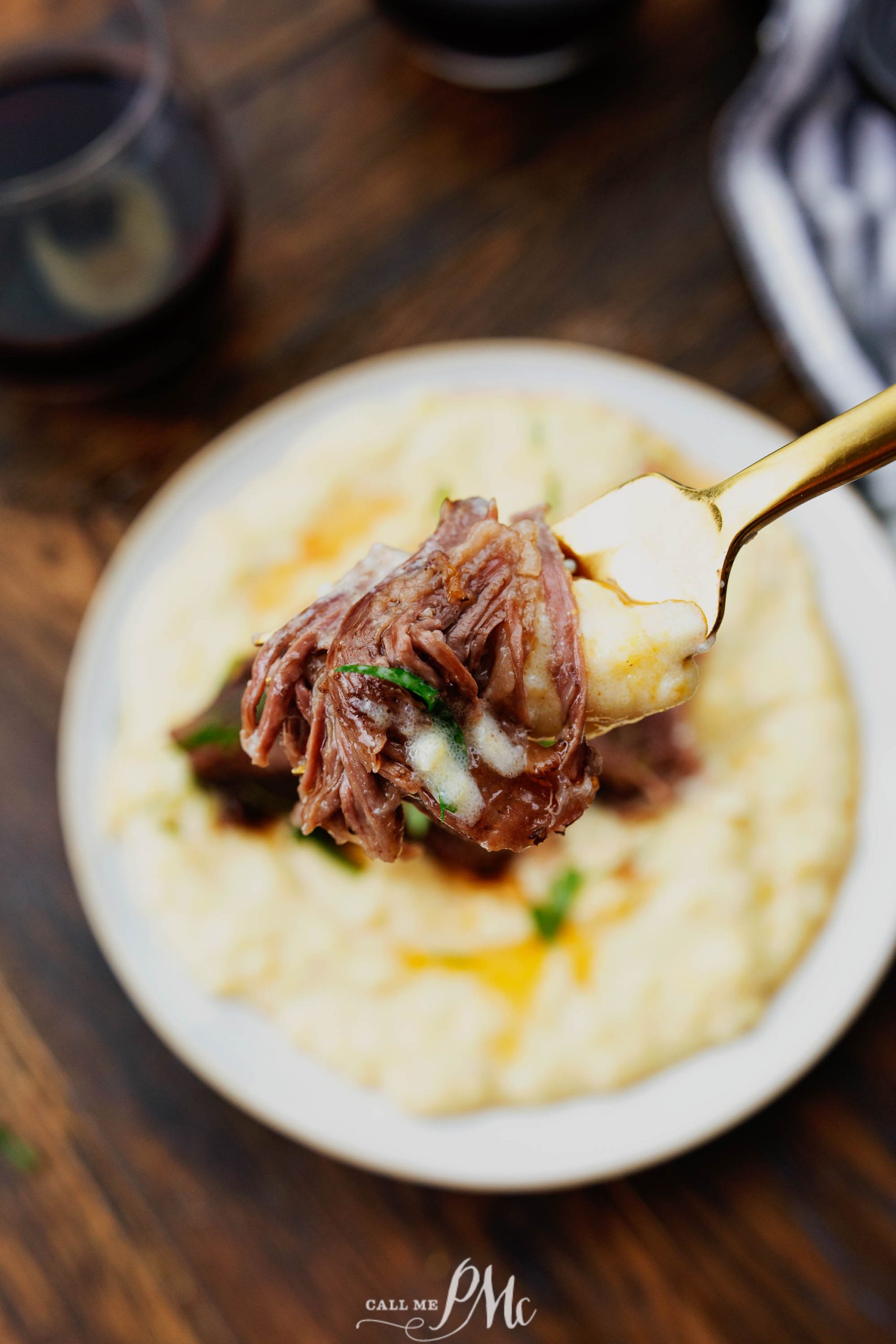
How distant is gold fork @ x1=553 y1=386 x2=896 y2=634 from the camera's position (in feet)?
6.13

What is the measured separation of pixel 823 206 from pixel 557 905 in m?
2.63

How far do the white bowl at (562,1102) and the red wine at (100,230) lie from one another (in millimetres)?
507

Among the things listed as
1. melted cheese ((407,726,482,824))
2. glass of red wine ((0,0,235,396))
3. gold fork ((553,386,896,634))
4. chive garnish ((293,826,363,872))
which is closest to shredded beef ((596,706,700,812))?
chive garnish ((293,826,363,872))

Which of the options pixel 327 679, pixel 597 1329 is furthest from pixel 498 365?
pixel 597 1329

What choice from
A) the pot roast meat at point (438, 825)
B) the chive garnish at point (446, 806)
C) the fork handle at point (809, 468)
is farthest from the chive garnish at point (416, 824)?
the fork handle at point (809, 468)

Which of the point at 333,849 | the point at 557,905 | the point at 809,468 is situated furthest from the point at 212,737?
the point at 809,468

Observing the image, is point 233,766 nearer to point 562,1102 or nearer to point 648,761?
point 648,761

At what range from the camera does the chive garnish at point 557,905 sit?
10.8 feet

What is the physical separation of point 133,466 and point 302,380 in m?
0.72

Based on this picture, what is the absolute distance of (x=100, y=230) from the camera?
11.5 ft

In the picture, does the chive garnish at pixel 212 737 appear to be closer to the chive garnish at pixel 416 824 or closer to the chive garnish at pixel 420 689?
the chive garnish at pixel 416 824

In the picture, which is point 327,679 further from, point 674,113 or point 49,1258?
point 674,113

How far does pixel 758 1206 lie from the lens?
3.34 m

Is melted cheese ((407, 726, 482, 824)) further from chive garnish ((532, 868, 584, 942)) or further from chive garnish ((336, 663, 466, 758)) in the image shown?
chive garnish ((532, 868, 584, 942))
